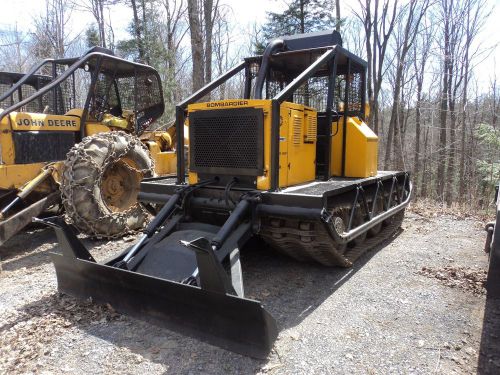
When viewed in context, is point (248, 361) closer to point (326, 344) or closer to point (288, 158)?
point (326, 344)

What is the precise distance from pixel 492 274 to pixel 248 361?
192 centimetres

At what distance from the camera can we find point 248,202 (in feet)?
12.8

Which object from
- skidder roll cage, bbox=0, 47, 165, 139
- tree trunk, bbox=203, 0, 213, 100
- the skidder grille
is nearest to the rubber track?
the skidder grille

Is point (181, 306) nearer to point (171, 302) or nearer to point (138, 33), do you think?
point (171, 302)

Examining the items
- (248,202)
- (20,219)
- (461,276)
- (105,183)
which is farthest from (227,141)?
(461,276)

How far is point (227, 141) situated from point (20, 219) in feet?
9.70

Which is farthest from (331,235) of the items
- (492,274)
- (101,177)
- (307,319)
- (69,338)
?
(101,177)

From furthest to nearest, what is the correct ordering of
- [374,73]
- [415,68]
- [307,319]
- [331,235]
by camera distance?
[415,68], [374,73], [331,235], [307,319]

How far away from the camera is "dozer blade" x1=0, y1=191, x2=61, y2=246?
5.00 meters

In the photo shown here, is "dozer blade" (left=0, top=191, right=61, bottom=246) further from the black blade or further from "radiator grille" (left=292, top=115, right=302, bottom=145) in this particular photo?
"radiator grille" (left=292, top=115, right=302, bottom=145)

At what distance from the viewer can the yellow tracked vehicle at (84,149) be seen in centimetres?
544

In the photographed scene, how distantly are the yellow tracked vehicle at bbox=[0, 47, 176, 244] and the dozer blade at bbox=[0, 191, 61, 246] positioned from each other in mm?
12

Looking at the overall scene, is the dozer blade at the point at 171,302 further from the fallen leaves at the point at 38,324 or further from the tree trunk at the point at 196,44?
the tree trunk at the point at 196,44

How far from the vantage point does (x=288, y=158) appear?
14.4ft
